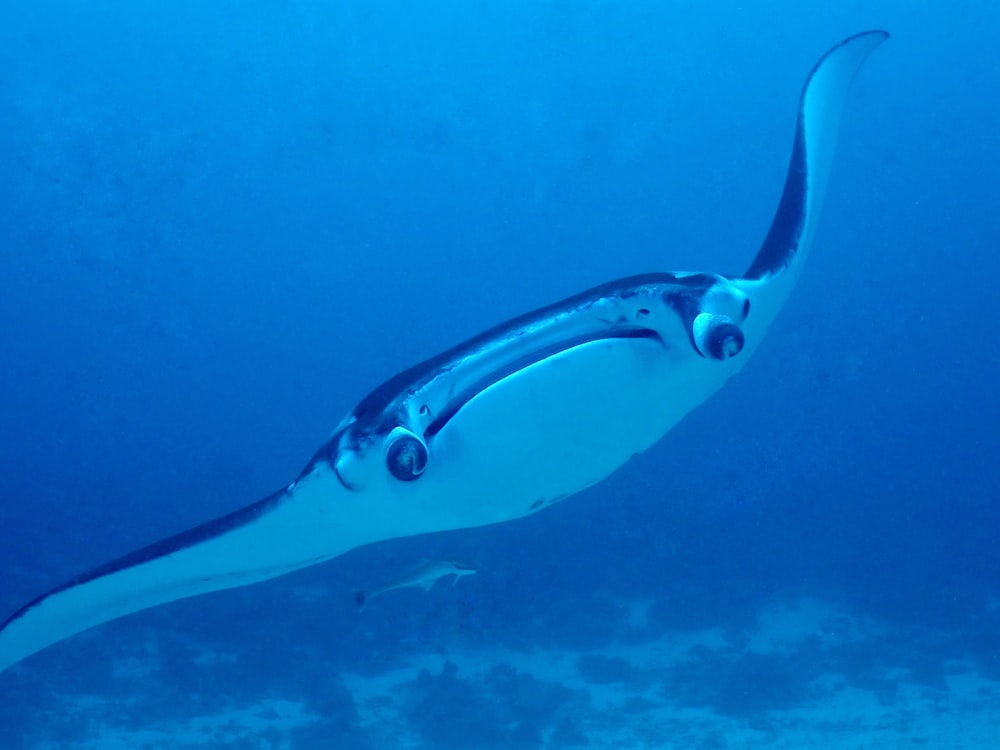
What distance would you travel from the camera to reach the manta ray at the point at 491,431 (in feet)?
5.97

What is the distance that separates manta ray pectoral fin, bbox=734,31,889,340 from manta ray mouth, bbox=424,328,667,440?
47 centimetres

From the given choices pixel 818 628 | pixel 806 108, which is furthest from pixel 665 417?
pixel 818 628

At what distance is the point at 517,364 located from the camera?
6.18ft

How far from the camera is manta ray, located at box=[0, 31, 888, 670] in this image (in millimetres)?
1820

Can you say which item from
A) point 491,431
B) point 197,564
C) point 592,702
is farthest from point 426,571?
point 491,431

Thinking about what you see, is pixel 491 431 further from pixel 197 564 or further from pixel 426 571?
pixel 426 571

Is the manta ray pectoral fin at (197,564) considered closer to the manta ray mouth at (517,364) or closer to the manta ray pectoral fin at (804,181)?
the manta ray mouth at (517,364)

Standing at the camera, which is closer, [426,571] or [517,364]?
[517,364]

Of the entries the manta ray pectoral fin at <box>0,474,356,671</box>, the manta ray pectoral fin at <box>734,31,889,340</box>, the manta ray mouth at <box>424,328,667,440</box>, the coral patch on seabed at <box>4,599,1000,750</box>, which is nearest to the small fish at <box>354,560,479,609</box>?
the coral patch on seabed at <box>4,599,1000,750</box>

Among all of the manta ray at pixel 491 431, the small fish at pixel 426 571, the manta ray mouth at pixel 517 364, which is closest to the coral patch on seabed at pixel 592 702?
the small fish at pixel 426 571

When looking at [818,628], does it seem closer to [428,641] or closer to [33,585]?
[428,641]

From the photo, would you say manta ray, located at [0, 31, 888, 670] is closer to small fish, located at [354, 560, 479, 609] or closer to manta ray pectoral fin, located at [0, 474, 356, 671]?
manta ray pectoral fin, located at [0, 474, 356, 671]

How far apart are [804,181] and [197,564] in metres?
2.37

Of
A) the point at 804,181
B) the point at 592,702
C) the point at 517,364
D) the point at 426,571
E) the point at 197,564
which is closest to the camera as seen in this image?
the point at 517,364
